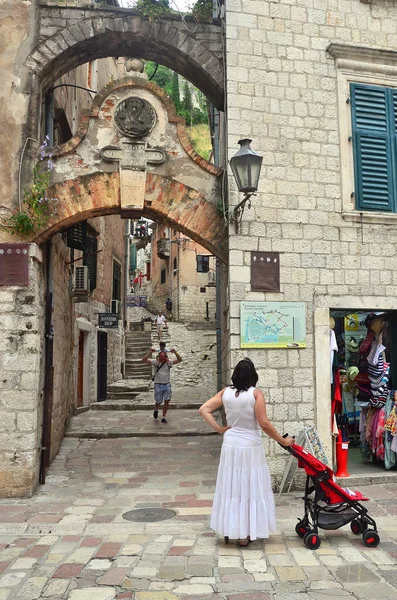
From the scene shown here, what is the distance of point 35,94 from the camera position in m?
6.96

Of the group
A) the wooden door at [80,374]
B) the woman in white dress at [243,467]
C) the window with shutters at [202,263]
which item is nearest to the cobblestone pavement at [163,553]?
the woman in white dress at [243,467]

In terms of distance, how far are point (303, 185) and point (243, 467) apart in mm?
4163

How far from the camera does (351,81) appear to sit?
7512mm

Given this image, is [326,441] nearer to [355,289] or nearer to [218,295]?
[355,289]

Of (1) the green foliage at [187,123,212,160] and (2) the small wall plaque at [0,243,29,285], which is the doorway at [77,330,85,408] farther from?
(1) the green foliage at [187,123,212,160]

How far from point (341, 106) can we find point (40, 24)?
14.2 ft

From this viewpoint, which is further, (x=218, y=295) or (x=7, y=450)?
(x=218, y=295)

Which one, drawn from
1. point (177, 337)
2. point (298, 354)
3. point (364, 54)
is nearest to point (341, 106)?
point (364, 54)

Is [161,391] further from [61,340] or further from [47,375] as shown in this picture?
[47,375]

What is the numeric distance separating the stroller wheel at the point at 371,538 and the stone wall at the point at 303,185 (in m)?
2.23

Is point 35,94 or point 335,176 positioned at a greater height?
→ point 35,94

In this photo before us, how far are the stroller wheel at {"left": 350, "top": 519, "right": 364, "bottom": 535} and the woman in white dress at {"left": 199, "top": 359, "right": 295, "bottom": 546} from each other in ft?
2.54

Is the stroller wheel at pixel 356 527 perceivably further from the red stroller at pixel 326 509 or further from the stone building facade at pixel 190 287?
the stone building facade at pixel 190 287

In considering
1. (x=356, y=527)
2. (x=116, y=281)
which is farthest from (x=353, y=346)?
(x=116, y=281)
